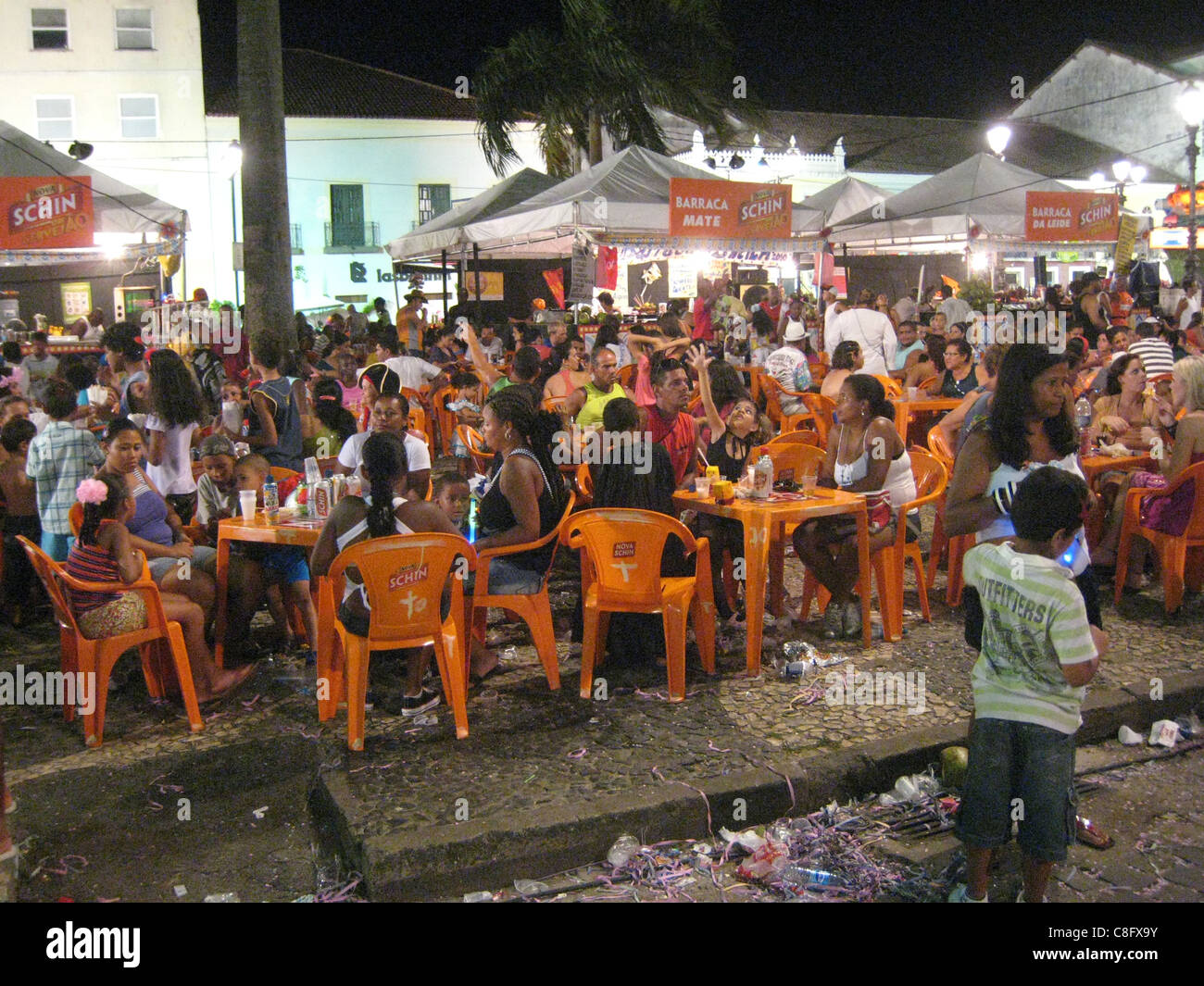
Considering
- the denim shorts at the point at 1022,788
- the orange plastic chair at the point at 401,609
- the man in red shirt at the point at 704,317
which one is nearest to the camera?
the denim shorts at the point at 1022,788

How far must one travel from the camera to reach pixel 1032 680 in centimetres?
312

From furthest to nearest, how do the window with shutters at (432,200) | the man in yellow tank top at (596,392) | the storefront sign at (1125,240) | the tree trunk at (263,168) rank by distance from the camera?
the window with shutters at (432,200), the storefront sign at (1125,240), the tree trunk at (263,168), the man in yellow tank top at (596,392)

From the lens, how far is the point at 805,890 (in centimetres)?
359

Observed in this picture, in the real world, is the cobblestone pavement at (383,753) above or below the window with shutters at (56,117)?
below

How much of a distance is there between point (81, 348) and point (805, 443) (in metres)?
12.2

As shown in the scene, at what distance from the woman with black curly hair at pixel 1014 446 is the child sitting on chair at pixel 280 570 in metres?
3.39

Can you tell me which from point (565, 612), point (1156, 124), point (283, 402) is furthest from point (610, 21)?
point (1156, 124)

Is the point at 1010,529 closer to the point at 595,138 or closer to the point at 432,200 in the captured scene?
the point at 595,138

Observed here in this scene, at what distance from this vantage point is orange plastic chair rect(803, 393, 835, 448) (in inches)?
365

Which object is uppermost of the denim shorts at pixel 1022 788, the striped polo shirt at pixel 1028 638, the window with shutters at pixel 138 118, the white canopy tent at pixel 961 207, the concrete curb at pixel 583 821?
the window with shutters at pixel 138 118

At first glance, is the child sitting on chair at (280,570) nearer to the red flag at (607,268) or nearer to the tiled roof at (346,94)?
the red flag at (607,268)

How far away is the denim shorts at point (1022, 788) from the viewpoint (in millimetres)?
A: 3127

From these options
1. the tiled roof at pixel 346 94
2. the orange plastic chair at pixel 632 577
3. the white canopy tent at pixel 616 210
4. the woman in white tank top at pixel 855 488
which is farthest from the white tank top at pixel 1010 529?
the tiled roof at pixel 346 94

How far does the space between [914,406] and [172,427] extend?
20.6 ft
